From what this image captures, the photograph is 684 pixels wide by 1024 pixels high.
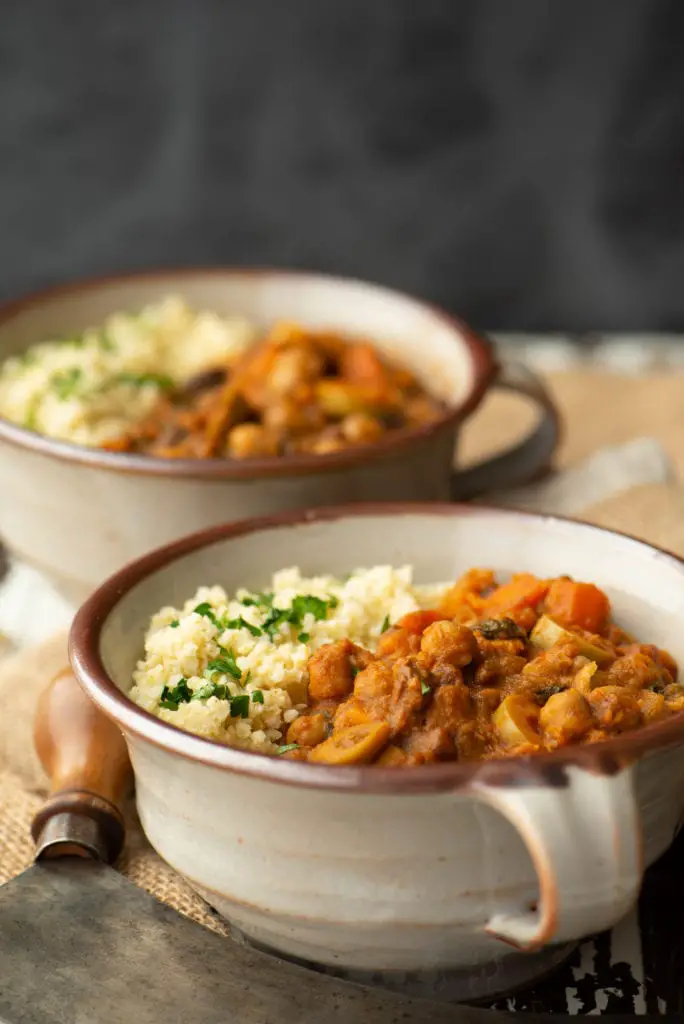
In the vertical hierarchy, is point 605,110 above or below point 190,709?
below

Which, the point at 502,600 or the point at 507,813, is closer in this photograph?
the point at 507,813

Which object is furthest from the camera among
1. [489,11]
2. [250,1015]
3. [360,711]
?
[489,11]

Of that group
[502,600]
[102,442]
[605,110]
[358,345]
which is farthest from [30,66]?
[502,600]

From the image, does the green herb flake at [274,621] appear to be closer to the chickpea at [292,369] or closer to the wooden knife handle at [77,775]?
the wooden knife handle at [77,775]

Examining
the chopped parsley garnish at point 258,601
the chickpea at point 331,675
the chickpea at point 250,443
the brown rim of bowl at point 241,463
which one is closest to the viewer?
the chickpea at point 331,675

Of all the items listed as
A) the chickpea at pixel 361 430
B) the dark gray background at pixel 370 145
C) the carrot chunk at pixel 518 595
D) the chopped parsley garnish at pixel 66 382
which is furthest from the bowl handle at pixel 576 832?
the dark gray background at pixel 370 145

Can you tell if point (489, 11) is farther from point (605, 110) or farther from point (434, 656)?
point (434, 656)

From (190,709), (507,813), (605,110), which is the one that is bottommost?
(605,110)

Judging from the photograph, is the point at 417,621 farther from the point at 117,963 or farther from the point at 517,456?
the point at 517,456
